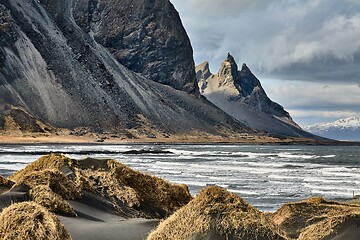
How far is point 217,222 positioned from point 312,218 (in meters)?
4.90

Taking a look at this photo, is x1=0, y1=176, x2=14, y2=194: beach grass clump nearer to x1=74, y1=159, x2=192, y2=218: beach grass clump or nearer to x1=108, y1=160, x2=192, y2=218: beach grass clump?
x1=74, y1=159, x2=192, y2=218: beach grass clump

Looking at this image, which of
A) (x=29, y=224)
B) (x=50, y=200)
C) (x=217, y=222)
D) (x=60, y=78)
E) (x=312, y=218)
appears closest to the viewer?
(x=29, y=224)

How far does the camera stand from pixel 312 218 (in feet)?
42.4

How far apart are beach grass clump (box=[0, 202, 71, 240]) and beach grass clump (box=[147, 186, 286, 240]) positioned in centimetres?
184

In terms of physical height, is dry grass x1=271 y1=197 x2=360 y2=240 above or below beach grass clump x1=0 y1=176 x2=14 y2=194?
below

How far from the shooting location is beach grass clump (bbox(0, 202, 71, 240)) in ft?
26.6

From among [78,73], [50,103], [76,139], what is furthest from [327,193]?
[78,73]

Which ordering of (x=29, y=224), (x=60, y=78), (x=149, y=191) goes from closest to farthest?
(x=29, y=224), (x=149, y=191), (x=60, y=78)

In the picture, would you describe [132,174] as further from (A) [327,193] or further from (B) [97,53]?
(B) [97,53]

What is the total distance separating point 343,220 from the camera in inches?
427

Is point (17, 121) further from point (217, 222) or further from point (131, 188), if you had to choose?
point (217, 222)

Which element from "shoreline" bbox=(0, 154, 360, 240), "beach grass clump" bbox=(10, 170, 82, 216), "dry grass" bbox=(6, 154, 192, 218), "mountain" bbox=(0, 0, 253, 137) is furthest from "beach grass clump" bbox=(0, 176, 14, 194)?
"mountain" bbox=(0, 0, 253, 137)

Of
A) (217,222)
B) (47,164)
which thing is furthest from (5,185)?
(217,222)

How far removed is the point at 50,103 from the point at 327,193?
13073 cm
